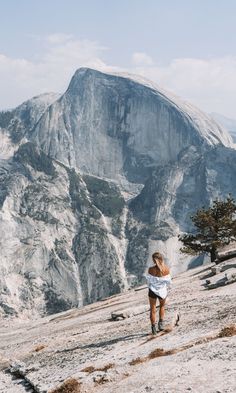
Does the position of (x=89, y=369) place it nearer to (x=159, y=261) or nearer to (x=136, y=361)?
(x=136, y=361)

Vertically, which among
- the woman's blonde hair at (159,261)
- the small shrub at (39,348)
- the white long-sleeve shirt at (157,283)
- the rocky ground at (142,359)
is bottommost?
the small shrub at (39,348)

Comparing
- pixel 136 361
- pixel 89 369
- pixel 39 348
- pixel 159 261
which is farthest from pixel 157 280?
pixel 39 348

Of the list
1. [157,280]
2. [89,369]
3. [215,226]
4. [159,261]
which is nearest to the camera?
[89,369]

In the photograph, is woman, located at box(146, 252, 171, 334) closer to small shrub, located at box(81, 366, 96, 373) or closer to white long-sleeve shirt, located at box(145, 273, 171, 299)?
white long-sleeve shirt, located at box(145, 273, 171, 299)

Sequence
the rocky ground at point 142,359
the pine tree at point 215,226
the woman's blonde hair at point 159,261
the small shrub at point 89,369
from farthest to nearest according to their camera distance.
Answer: the pine tree at point 215,226
the woman's blonde hair at point 159,261
the small shrub at point 89,369
the rocky ground at point 142,359

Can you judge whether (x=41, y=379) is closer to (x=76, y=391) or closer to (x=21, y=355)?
(x=76, y=391)

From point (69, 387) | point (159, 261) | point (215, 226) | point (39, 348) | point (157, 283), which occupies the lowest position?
point (39, 348)

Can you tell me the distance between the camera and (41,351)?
27094 millimetres

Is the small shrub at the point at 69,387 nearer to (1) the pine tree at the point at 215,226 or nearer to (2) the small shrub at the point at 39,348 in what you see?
(2) the small shrub at the point at 39,348

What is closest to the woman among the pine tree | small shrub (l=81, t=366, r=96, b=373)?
small shrub (l=81, t=366, r=96, b=373)

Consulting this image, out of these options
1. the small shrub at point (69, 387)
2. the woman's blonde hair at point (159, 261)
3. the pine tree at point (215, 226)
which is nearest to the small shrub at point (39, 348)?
the woman's blonde hair at point (159, 261)

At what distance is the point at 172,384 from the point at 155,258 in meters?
6.87

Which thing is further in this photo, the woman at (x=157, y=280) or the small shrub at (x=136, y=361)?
the woman at (x=157, y=280)

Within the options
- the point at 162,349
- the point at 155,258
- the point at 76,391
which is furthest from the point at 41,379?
the point at 155,258
